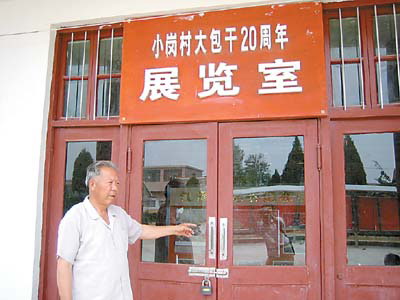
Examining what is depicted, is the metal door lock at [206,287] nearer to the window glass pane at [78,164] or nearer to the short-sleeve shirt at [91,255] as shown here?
the short-sleeve shirt at [91,255]

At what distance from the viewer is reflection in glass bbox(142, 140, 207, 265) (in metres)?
3.15

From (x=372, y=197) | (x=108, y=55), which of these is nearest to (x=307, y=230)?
(x=372, y=197)

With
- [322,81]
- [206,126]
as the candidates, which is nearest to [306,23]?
[322,81]

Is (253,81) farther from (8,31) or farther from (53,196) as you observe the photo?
(8,31)

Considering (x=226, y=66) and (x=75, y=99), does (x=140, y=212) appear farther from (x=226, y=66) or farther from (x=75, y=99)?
(x=226, y=66)

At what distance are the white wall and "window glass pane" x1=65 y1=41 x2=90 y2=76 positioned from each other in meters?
0.16

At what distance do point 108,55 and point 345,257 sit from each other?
8.13ft

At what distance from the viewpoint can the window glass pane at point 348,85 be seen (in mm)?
3080

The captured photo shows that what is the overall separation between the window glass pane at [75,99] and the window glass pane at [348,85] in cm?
204

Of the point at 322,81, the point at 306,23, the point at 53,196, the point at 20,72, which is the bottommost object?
the point at 53,196

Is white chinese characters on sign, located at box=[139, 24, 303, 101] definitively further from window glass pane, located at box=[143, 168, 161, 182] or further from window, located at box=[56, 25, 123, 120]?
window glass pane, located at box=[143, 168, 161, 182]

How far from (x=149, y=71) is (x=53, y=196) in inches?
51.6

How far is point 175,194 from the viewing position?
323 centimetres

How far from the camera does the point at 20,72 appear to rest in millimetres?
3527
